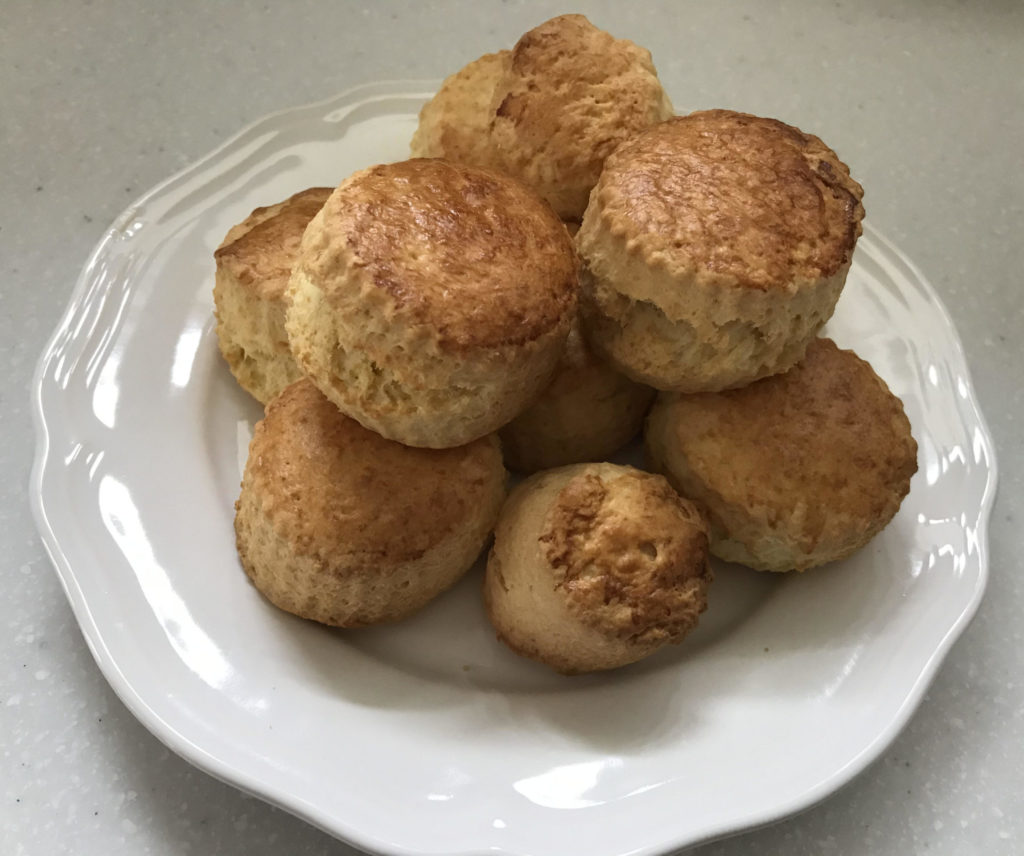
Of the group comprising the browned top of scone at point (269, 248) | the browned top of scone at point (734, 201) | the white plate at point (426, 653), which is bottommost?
the white plate at point (426, 653)

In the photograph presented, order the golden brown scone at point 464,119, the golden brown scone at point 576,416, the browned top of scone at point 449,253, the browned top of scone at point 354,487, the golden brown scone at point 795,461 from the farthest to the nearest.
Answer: the golden brown scone at point 464,119 → the golden brown scone at point 576,416 → the golden brown scone at point 795,461 → the browned top of scone at point 354,487 → the browned top of scone at point 449,253

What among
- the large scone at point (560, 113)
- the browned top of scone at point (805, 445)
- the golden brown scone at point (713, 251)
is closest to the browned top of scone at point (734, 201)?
the golden brown scone at point (713, 251)

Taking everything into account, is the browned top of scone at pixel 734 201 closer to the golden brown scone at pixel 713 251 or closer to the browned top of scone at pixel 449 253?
the golden brown scone at pixel 713 251

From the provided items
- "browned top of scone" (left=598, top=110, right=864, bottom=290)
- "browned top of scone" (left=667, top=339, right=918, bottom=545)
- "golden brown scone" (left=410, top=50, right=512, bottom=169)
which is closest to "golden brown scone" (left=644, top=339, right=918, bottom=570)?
"browned top of scone" (left=667, top=339, right=918, bottom=545)

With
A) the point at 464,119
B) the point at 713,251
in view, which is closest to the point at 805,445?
the point at 713,251

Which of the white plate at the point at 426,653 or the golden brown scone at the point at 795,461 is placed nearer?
the white plate at the point at 426,653

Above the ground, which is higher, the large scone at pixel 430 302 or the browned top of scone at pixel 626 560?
the large scone at pixel 430 302

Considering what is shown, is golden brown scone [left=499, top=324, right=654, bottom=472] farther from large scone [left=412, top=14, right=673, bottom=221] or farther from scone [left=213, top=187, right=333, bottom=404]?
scone [left=213, top=187, right=333, bottom=404]
